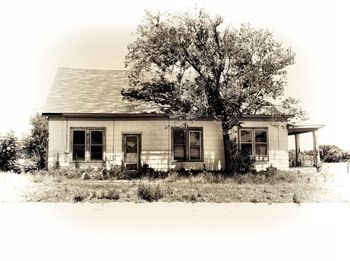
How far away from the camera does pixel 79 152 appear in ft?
66.9

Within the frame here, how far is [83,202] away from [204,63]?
30.0ft

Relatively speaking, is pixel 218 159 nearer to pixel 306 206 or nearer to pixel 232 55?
pixel 232 55

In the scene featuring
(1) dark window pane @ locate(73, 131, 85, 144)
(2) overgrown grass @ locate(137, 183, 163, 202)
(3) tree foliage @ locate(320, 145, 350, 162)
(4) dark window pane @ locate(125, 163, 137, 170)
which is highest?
(1) dark window pane @ locate(73, 131, 85, 144)

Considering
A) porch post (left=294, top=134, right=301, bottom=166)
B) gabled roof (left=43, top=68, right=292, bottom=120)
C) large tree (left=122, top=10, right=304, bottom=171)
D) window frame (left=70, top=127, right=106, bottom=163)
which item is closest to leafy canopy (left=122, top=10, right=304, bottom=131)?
large tree (left=122, top=10, right=304, bottom=171)

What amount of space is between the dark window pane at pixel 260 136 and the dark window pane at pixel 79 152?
30.6ft

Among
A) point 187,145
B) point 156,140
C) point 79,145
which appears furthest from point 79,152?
point 187,145

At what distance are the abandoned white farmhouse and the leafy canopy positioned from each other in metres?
2.20

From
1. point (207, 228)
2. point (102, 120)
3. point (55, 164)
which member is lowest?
point (207, 228)

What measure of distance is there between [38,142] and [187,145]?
10.8m

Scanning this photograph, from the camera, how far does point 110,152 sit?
2056 centimetres

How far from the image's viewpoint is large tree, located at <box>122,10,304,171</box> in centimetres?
1753

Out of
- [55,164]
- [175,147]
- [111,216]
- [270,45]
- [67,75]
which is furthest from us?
[67,75]

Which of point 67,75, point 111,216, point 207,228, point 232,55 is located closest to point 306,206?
point 207,228

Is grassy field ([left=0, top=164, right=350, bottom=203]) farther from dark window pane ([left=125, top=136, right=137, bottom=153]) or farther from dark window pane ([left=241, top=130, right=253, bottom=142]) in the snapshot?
dark window pane ([left=241, top=130, right=253, bottom=142])
